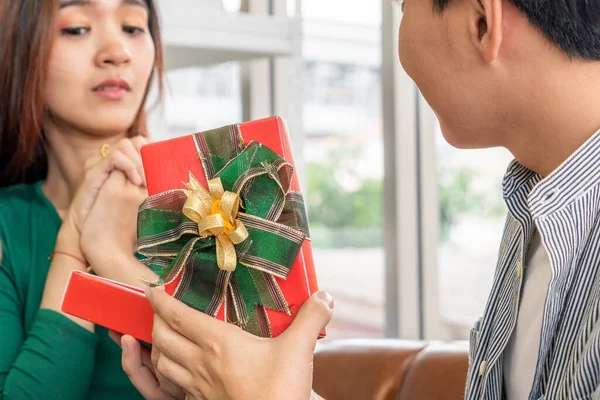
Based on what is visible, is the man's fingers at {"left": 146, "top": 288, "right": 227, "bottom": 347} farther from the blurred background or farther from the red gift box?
the blurred background

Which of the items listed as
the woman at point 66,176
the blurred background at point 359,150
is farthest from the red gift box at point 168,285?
the blurred background at point 359,150

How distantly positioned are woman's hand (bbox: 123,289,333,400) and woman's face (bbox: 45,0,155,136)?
50cm

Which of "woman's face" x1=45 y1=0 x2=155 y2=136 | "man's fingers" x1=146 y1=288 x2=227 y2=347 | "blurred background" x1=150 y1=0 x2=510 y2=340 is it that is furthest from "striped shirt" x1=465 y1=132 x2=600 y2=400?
"blurred background" x1=150 y1=0 x2=510 y2=340

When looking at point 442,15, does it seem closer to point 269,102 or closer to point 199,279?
point 199,279

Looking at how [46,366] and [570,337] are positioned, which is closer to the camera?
[570,337]

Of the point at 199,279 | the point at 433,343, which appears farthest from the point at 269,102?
the point at 199,279

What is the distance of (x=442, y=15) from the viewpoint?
826 mm

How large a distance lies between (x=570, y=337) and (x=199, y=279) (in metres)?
0.42

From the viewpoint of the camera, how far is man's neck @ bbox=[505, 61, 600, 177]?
2.56 ft

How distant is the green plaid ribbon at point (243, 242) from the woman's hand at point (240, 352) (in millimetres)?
24

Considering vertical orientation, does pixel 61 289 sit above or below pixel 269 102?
below

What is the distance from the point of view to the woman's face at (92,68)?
4.21ft

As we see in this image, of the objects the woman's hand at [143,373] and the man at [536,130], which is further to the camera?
the woman's hand at [143,373]

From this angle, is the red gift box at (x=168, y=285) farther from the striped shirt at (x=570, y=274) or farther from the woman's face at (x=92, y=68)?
the woman's face at (x=92, y=68)
